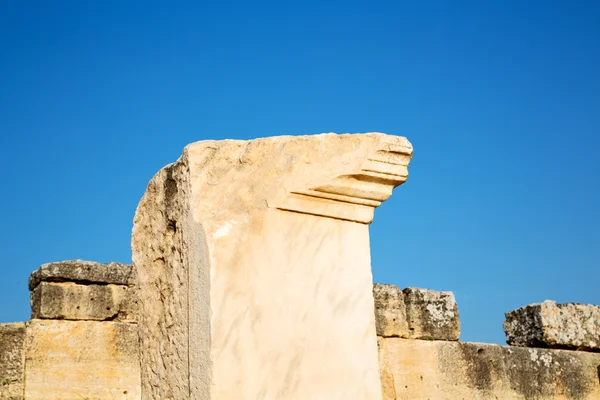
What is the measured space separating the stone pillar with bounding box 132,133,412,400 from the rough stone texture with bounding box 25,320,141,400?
3.11 metres

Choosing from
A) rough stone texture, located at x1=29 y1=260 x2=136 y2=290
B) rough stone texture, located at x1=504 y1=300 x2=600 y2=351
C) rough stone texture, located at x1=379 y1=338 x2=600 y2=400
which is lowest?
rough stone texture, located at x1=379 y1=338 x2=600 y2=400

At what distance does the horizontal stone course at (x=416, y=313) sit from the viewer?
681 centimetres

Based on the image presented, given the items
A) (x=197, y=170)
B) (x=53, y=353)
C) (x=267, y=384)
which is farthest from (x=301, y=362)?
(x=53, y=353)

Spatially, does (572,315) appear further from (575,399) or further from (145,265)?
(145,265)

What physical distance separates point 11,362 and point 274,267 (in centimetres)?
372

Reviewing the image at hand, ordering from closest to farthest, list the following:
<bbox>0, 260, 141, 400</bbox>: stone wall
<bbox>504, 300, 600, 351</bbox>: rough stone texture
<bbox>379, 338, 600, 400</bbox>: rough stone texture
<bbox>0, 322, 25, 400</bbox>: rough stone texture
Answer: <bbox>0, 322, 25, 400</bbox>: rough stone texture
<bbox>0, 260, 141, 400</bbox>: stone wall
<bbox>379, 338, 600, 400</bbox>: rough stone texture
<bbox>504, 300, 600, 351</bbox>: rough stone texture

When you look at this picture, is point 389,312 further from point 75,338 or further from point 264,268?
point 264,268

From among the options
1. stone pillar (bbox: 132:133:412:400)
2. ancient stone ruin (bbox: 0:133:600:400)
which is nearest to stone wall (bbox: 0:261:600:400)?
ancient stone ruin (bbox: 0:133:600:400)

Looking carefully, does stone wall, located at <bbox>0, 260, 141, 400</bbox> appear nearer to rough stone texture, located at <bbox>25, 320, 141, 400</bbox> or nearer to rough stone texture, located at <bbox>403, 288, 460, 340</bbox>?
rough stone texture, located at <bbox>25, 320, 141, 400</bbox>

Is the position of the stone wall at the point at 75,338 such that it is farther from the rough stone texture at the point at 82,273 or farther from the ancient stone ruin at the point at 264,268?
the ancient stone ruin at the point at 264,268

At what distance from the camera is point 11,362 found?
620cm

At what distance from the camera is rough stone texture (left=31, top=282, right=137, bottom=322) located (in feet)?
21.5

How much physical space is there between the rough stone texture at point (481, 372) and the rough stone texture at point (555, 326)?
10cm

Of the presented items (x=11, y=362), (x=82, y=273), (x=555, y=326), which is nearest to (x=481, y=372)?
(x=555, y=326)
